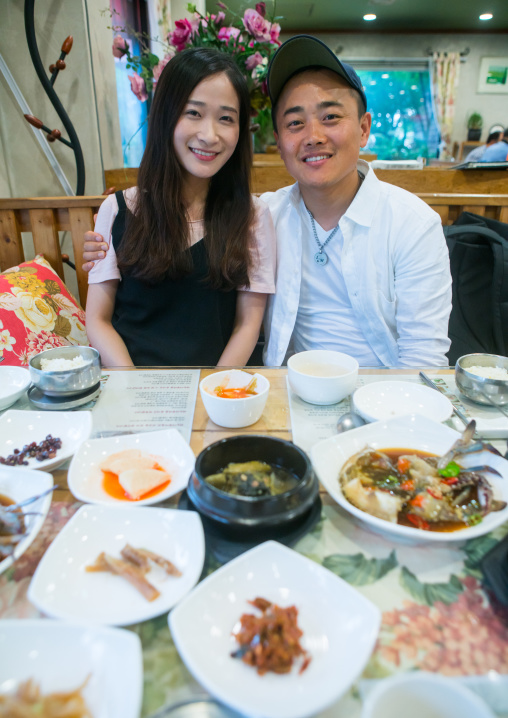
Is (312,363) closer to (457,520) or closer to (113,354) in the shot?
(457,520)

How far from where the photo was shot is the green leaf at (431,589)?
667mm

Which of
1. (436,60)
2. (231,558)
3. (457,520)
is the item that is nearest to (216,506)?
(231,558)

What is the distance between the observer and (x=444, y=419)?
1.11 m

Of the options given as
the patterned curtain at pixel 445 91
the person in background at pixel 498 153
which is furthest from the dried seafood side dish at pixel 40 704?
the patterned curtain at pixel 445 91

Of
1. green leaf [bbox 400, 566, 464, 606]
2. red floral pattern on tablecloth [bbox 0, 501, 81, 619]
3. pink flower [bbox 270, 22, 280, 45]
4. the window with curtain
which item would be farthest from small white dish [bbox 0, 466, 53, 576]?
the window with curtain

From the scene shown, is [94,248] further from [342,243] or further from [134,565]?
[134,565]

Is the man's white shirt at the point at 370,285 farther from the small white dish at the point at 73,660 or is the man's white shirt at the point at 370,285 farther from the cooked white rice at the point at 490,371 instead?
the small white dish at the point at 73,660

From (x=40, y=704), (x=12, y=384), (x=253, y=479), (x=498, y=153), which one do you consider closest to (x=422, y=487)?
(x=253, y=479)

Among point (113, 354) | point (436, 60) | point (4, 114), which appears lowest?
point (113, 354)

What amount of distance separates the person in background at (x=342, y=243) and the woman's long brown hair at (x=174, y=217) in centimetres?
18

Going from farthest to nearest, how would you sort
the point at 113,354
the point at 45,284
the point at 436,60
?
the point at 436,60, the point at 45,284, the point at 113,354

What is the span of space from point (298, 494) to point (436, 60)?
11.8 m

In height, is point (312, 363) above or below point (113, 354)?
above

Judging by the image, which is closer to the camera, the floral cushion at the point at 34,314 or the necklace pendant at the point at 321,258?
the floral cushion at the point at 34,314
